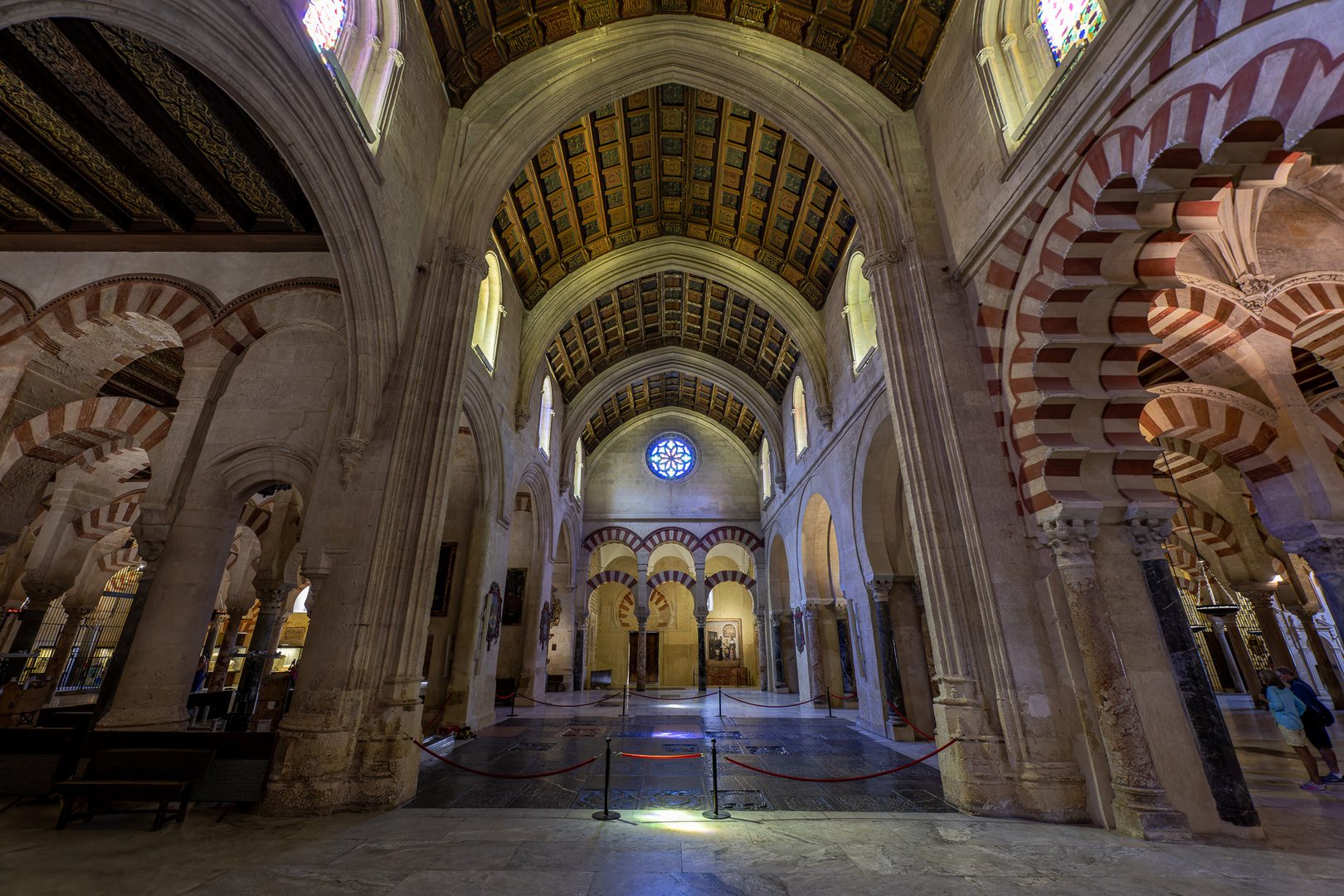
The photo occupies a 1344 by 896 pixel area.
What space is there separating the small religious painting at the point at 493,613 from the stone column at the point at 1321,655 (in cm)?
1564

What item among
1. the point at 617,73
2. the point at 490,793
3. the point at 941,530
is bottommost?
the point at 490,793

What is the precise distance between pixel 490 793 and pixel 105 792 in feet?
8.87

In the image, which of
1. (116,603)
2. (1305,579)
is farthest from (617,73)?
(116,603)

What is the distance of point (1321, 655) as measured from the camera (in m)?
11.2

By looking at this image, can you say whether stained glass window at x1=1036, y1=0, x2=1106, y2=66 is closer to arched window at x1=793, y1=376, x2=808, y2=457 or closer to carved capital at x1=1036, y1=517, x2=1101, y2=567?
carved capital at x1=1036, y1=517, x2=1101, y2=567

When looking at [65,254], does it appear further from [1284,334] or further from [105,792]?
[1284,334]

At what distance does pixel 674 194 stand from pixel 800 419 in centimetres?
603

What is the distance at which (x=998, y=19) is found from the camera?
578cm

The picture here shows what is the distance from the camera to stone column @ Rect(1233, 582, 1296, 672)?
1093cm

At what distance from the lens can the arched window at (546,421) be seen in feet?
43.9

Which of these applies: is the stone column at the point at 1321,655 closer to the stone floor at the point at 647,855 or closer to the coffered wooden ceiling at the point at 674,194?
the stone floor at the point at 647,855

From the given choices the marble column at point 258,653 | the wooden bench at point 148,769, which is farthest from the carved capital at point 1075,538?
the marble column at point 258,653

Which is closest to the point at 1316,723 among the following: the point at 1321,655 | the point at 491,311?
the point at 1321,655

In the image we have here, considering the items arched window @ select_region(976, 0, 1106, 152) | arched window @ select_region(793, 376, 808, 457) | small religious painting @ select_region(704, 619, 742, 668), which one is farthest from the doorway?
arched window @ select_region(976, 0, 1106, 152)
